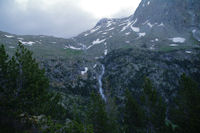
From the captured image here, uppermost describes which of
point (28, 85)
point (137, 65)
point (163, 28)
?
point (163, 28)

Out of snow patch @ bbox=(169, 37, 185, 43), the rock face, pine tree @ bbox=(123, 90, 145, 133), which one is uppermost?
the rock face

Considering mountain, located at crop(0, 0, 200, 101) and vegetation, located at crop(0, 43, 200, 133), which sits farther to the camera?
mountain, located at crop(0, 0, 200, 101)

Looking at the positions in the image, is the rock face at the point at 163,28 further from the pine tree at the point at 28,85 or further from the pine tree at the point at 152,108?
the pine tree at the point at 28,85

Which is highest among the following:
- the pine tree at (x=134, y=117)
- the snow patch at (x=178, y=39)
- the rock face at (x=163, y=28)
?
the rock face at (x=163, y=28)

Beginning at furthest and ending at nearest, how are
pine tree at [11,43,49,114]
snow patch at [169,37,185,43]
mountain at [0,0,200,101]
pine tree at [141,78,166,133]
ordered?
snow patch at [169,37,185,43]
mountain at [0,0,200,101]
pine tree at [141,78,166,133]
pine tree at [11,43,49,114]

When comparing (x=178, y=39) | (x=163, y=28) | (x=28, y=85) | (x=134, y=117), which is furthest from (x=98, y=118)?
(x=163, y=28)

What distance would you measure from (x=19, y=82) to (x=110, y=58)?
3542 inches

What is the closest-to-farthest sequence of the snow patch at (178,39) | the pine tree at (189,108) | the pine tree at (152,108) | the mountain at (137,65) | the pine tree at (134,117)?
the pine tree at (189,108), the pine tree at (152,108), the pine tree at (134,117), the mountain at (137,65), the snow patch at (178,39)

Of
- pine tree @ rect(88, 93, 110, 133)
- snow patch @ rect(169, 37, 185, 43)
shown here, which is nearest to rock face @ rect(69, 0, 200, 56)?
snow patch @ rect(169, 37, 185, 43)

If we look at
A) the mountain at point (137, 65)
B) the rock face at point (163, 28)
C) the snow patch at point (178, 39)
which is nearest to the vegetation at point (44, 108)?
Result: the mountain at point (137, 65)

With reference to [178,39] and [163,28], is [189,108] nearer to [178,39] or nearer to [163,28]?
[178,39]

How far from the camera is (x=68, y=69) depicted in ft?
305

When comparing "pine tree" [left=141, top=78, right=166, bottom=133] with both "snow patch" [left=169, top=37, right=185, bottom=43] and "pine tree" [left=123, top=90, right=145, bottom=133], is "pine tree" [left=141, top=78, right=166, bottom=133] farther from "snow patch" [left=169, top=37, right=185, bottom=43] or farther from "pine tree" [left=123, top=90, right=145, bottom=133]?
"snow patch" [left=169, top=37, right=185, bottom=43]

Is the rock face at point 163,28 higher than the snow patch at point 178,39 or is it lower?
higher
